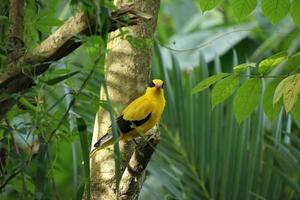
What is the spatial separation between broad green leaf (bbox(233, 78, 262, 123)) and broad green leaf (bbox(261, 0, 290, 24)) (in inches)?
10.0

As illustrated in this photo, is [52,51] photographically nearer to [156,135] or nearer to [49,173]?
[49,173]

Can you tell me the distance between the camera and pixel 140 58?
3.00m

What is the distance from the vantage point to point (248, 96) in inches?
112

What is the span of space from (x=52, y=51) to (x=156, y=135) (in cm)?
68

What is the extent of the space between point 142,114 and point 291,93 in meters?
1.19

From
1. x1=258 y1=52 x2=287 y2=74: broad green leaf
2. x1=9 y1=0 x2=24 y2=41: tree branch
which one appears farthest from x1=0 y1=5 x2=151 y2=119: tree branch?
x1=258 y1=52 x2=287 y2=74: broad green leaf

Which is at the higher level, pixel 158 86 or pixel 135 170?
pixel 135 170

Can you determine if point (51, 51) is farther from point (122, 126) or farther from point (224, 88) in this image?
point (122, 126)

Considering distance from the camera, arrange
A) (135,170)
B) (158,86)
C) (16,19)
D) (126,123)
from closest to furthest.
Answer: (16,19) → (135,170) → (126,123) → (158,86)

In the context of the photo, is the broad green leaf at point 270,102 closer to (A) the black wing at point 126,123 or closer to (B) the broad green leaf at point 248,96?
(B) the broad green leaf at point 248,96

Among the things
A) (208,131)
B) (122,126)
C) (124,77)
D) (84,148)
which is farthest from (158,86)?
(84,148)

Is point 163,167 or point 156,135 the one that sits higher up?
point 156,135

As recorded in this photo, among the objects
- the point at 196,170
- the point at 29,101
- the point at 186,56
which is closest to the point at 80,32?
the point at 29,101

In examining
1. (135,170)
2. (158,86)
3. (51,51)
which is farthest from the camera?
(158,86)
